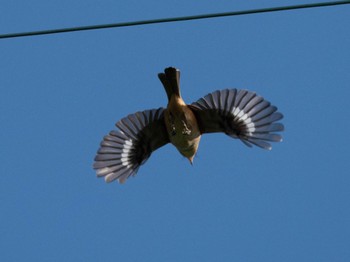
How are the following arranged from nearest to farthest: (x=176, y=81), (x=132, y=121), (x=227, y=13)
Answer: (x=227, y=13) < (x=176, y=81) < (x=132, y=121)

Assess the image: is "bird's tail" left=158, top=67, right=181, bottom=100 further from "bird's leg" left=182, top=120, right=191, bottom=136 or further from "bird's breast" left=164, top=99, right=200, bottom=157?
"bird's leg" left=182, top=120, right=191, bottom=136

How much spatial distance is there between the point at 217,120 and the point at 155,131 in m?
0.68

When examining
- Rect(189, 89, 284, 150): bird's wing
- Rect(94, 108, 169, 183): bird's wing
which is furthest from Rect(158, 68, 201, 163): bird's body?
Rect(94, 108, 169, 183): bird's wing

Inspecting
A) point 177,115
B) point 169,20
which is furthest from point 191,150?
point 169,20

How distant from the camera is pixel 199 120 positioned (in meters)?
8.70

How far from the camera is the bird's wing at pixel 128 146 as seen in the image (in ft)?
29.6

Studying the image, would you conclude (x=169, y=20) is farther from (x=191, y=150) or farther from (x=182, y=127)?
(x=191, y=150)

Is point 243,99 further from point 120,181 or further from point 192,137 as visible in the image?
point 120,181

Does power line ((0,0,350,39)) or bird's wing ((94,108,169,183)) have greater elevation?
bird's wing ((94,108,169,183))

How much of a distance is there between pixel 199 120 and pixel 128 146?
3.12 ft

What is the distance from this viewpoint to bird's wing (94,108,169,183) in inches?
355

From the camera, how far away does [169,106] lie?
8.50m

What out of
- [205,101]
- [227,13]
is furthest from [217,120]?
[227,13]

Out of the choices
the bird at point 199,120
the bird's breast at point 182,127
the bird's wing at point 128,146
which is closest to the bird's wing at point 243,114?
the bird at point 199,120
